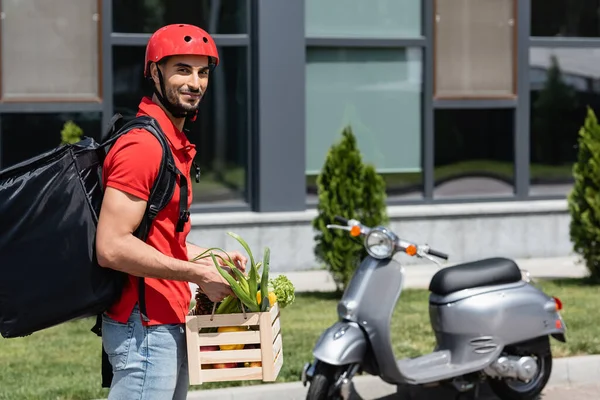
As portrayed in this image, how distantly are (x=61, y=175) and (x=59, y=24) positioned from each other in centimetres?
861

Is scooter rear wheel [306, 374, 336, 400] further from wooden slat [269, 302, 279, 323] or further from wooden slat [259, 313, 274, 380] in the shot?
wooden slat [259, 313, 274, 380]

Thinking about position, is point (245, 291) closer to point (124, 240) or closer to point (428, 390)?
point (124, 240)

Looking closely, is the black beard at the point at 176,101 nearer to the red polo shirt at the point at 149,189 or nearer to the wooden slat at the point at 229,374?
the red polo shirt at the point at 149,189

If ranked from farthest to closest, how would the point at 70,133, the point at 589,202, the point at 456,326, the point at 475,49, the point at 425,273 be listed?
the point at 475,49
the point at 425,273
the point at 70,133
the point at 589,202
the point at 456,326

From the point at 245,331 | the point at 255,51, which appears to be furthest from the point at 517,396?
the point at 255,51

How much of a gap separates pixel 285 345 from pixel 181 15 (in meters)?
5.18

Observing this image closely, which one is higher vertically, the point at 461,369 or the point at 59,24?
the point at 59,24

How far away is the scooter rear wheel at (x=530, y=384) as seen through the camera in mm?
6801

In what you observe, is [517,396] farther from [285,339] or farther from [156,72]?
[156,72]

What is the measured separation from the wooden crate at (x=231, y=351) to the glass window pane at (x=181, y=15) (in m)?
8.71

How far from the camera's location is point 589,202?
1106 cm

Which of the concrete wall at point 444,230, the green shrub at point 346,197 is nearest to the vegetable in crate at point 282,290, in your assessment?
the green shrub at point 346,197

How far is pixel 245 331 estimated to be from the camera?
12.1 ft

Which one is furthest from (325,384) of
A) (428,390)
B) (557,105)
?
(557,105)
